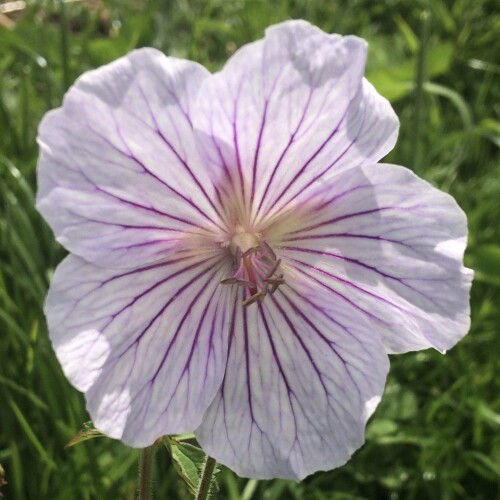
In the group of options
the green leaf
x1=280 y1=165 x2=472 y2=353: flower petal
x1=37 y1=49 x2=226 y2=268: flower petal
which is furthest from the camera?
the green leaf

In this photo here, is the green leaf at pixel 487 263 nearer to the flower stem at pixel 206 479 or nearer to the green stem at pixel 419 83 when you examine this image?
the green stem at pixel 419 83

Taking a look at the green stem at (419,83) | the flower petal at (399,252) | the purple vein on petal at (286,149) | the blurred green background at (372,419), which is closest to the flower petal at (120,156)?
the purple vein on petal at (286,149)

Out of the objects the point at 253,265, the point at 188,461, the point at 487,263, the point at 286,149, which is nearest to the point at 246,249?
the point at 253,265

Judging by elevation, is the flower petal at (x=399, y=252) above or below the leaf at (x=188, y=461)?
above

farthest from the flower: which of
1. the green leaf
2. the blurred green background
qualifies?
the green leaf

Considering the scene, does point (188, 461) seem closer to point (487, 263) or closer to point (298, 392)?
point (298, 392)

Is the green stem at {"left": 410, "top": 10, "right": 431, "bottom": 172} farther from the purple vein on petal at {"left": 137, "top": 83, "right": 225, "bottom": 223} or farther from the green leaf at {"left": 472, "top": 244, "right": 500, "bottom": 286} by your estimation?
the purple vein on petal at {"left": 137, "top": 83, "right": 225, "bottom": 223}
